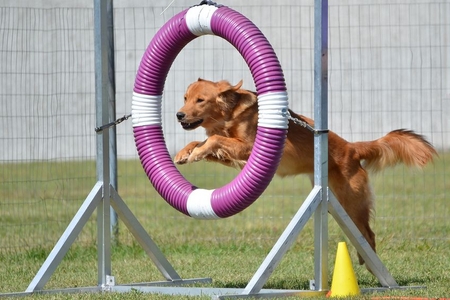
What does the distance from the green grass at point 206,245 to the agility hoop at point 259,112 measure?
0.69 m

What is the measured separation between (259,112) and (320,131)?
0.39 m

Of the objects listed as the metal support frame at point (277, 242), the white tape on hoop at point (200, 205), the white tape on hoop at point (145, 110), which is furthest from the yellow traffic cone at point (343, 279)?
the white tape on hoop at point (145, 110)

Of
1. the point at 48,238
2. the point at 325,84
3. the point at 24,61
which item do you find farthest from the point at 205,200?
the point at 24,61

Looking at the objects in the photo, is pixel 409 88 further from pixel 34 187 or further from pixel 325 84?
pixel 34 187

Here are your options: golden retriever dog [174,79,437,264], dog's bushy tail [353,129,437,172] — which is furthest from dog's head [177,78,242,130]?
dog's bushy tail [353,129,437,172]

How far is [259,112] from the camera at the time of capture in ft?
16.1

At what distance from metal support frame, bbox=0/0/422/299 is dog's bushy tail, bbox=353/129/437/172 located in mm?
1511

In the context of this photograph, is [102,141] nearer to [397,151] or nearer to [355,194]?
[355,194]

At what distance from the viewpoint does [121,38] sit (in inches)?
323

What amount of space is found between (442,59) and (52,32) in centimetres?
382

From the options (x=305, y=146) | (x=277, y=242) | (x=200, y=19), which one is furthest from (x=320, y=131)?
Answer: (x=305, y=146)

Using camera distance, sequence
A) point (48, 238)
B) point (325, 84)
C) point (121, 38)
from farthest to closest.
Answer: point (121, 38), point (48, 238), point (325, 84)

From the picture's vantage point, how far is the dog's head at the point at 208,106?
6141mm

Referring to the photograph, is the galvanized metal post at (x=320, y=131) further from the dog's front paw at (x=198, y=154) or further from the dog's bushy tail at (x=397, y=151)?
the dog's bushy tail at (x=397, y=151)
